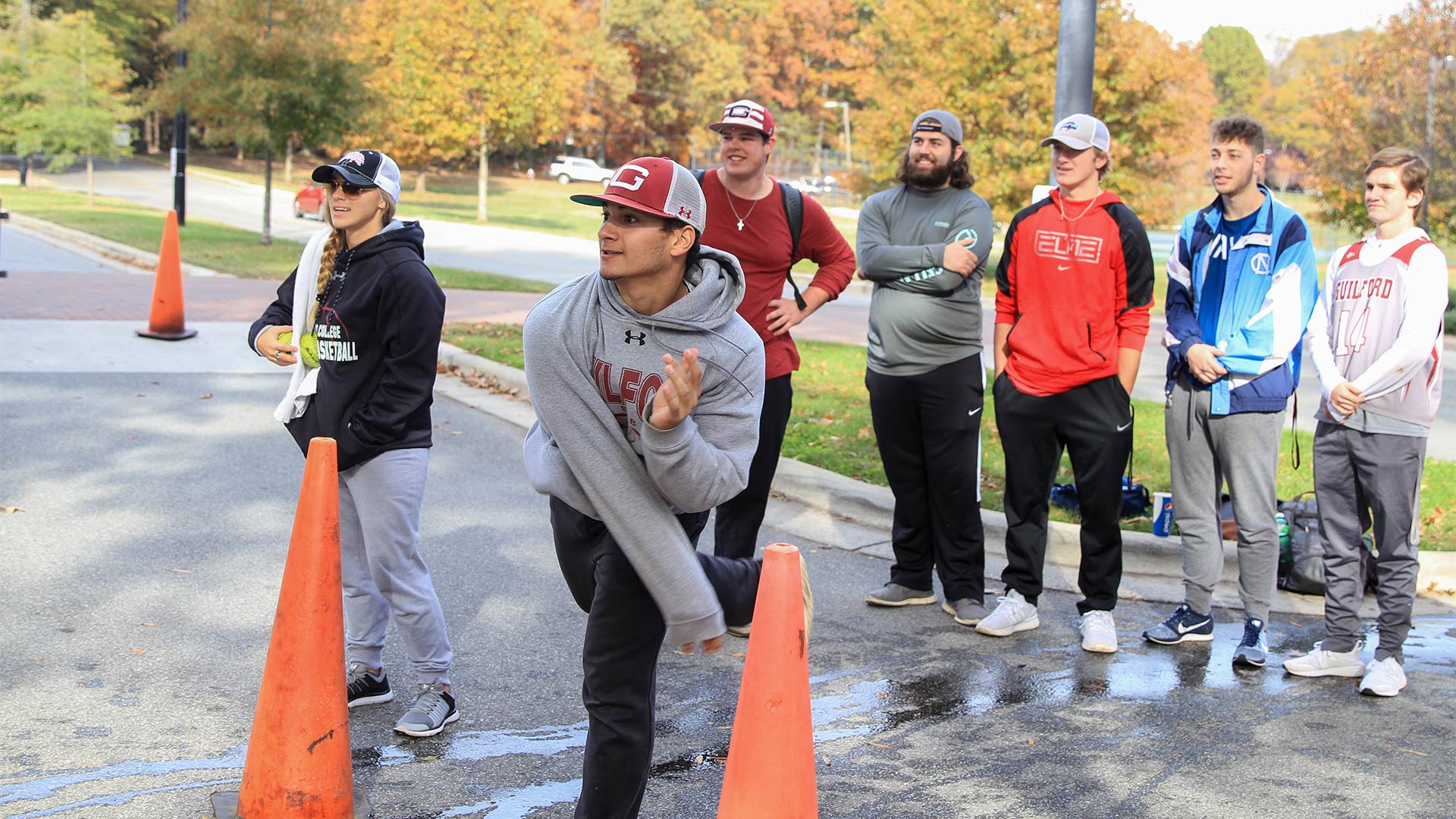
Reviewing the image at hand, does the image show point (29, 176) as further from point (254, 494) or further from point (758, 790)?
point (758, 790)

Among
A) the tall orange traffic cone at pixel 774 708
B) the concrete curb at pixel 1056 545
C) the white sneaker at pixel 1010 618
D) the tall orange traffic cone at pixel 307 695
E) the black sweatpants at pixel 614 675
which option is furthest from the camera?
the concrete curb at pixel 1056 545

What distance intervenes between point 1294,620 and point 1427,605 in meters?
0.78

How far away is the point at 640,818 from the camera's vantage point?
11.9ft

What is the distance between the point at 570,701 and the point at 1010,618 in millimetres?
1975

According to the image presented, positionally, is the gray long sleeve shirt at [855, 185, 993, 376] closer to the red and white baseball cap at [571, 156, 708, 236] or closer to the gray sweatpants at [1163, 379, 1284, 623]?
the gray sweatpants at [1163, 379, 1284, 623]

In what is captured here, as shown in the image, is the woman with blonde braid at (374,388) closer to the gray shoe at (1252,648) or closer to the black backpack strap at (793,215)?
the black backpack strap at (793,215)

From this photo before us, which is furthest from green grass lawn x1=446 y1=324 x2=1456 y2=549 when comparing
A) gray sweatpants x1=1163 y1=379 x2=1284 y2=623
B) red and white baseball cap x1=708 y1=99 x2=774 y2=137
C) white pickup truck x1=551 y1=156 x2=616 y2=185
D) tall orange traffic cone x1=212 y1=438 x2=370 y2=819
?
white pickup truck x1=551 y1=156 x2=616 y2=185

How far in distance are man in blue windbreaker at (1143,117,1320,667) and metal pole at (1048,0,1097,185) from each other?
85.7 inches

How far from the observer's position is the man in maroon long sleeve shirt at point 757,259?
5.25m

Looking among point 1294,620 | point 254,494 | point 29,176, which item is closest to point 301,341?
point 254,494

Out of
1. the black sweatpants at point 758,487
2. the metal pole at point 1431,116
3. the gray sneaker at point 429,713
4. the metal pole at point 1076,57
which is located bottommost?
the gray sneaker at point 429,713

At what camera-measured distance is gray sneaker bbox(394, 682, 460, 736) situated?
13.5 feet

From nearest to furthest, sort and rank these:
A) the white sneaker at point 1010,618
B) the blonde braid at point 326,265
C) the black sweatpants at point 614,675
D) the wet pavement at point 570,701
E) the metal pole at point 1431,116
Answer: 1. the black sweatpants at point 614,675
2. the wet pavement at point 570,701
3. the blonde braid at point 326,265
4. the white sneaker at point 1010,618
5. the metal pole at point 1431,116

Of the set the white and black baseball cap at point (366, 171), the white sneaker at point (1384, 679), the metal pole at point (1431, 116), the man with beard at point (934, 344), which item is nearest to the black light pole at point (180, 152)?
the metal pole at point (1431, 116)
